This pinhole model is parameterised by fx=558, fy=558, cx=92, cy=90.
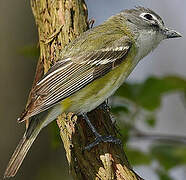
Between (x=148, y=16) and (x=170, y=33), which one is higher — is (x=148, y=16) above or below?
above

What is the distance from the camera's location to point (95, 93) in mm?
3797

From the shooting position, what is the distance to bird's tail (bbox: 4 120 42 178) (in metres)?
3.44

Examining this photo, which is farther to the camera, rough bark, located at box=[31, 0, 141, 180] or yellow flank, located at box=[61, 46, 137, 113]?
yellow flank, located at box=[61, 46, 137, 113]

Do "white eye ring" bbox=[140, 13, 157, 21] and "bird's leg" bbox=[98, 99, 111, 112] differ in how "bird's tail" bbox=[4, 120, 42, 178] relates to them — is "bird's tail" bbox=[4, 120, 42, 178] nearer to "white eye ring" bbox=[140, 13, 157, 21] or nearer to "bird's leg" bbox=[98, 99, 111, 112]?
"bird's leg" bbox=[98, 99, 111, 112]

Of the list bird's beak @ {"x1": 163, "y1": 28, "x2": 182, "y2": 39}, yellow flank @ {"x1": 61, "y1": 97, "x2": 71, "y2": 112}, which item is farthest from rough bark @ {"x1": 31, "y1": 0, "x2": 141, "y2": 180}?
bird's beak @ {"x1": 163, "y1": 28, "x2": 182, "y2": 39}

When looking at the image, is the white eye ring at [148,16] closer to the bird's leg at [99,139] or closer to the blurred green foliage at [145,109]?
the blurred green foliage at [145,109]

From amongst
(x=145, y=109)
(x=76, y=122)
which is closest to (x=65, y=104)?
(x=76, y=122)

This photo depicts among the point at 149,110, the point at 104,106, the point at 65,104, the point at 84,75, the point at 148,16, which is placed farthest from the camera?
the point at 148,16

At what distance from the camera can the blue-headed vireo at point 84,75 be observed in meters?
→ 3.57

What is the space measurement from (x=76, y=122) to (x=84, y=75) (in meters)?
0.33

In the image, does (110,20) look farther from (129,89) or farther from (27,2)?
(27,2)

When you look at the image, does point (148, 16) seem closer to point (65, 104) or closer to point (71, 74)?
point (71, 74)

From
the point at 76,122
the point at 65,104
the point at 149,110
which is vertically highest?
the point at 65,104

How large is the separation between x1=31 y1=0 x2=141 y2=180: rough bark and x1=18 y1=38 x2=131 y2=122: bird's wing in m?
0.20
